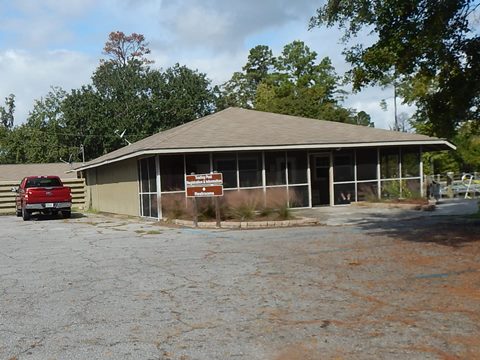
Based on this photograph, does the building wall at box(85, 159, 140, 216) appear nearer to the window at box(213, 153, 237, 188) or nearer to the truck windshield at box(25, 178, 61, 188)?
the truck windshield at box(25, 178, 61, 188)

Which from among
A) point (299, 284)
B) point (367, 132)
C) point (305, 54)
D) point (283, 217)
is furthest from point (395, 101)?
point (299, 284)

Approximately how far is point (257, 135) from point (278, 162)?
4.61 ft

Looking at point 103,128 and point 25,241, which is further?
point 103,128

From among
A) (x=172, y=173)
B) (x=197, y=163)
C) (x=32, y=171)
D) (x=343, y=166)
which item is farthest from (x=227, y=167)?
(x=32, y=171)

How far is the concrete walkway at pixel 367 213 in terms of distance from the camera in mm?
16875

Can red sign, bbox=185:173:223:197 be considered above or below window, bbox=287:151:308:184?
below

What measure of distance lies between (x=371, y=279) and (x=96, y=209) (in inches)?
960

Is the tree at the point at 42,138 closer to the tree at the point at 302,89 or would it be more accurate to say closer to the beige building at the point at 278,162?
the tree at the point at 302,89

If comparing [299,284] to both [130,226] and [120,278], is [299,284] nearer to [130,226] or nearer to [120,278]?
[120,278]

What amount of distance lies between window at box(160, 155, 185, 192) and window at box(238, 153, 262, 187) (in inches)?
95.7

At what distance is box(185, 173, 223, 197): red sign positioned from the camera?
54.2ft

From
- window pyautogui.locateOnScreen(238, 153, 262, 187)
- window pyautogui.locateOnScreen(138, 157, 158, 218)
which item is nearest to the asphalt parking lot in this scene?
window pyautogui.locateOnScreen(138, 157, 158, 218)

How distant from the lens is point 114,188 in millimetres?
26625

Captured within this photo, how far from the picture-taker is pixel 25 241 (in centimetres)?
1480
